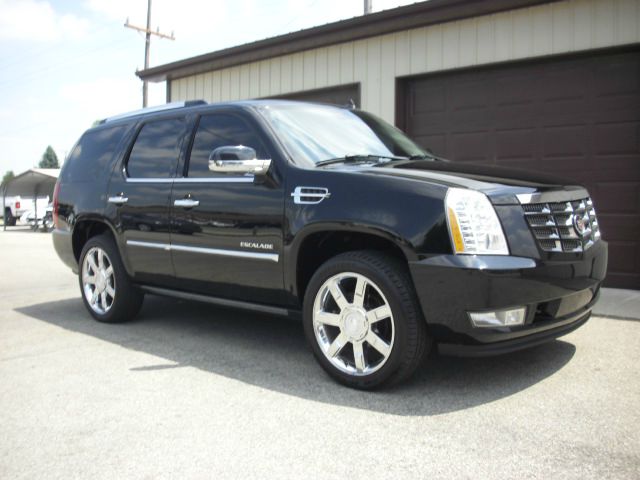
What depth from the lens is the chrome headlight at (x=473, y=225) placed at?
10.7ft

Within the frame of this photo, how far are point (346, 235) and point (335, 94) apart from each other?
6513 millimetres

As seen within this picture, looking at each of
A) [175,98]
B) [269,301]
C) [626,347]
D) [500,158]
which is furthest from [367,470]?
[175,98]

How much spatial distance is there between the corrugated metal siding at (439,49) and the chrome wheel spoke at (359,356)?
5.26 metres

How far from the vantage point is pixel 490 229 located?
329 centimetres

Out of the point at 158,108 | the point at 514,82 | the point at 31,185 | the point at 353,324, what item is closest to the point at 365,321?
the point at 353,324

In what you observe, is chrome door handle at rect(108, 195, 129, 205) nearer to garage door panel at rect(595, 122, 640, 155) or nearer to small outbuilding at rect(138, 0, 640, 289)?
small outbuilding at rect(138, 0, 640, 289)

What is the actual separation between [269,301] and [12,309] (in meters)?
3.60

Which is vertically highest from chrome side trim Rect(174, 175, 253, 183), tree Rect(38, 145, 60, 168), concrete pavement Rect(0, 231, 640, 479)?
tree Rect(38, 145, 60, 168)

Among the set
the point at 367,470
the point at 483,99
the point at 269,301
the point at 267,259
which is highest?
the point at 483,99

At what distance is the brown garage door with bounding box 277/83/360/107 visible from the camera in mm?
9594

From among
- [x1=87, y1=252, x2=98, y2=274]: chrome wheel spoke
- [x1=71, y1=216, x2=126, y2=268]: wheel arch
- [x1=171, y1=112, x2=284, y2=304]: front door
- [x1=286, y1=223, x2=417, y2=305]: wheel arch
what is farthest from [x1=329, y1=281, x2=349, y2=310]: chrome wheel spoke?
[x1=87, y1=252, x2=98, y2=274]: chrome wheel spoke

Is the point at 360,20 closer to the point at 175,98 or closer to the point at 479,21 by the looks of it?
the point at 479,21

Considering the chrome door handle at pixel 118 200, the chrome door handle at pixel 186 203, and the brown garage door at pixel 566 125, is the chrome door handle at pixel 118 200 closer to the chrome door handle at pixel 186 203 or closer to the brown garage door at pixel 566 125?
the chrome door handle at pixel 186 203

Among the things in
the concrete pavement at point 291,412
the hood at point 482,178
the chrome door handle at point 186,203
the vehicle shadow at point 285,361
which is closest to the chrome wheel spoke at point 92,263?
the vehicle shadow at point 285,361
